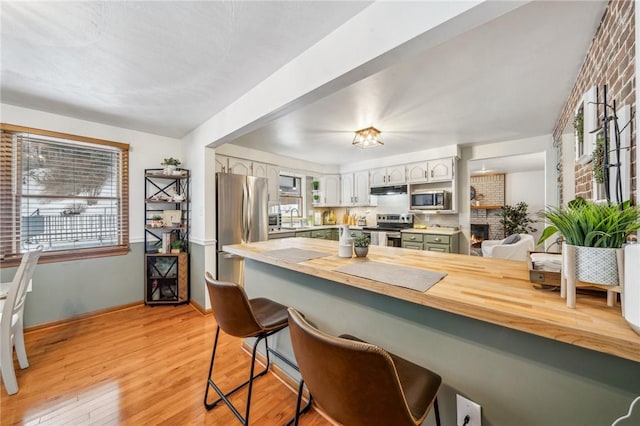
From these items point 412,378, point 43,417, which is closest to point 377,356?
point 412,378

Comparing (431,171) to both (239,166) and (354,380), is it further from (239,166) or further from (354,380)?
(354,380)

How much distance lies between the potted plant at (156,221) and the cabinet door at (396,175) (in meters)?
3.96

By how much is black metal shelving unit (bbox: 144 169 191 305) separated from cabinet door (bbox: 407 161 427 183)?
3738mm

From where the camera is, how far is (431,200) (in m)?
4.26

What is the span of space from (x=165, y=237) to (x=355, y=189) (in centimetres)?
372

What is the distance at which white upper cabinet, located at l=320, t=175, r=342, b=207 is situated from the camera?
5660mm

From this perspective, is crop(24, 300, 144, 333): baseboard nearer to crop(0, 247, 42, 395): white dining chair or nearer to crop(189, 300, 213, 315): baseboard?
crop(189, 300, 213, 315): baseboard

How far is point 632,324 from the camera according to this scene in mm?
619

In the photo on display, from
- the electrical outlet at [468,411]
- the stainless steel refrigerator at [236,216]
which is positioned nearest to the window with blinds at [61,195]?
the stainless steel refrigerator at [236,216]

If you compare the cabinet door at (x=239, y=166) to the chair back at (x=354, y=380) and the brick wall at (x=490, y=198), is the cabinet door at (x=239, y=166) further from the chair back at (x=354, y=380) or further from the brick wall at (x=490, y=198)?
the brick wall at (x=490, y=198)

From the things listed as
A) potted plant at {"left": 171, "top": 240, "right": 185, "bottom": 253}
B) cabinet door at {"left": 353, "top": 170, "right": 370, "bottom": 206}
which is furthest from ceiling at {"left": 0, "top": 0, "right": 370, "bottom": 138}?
cabinet door at {"left": 353, "top": 170, "right": 370, "bottom": 206}

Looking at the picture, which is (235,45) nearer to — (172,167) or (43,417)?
(172,167)

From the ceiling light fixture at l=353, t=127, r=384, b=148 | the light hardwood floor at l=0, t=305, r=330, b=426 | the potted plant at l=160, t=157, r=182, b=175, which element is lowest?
the light hardwood floor at l=0, t=305, r=330, b=426

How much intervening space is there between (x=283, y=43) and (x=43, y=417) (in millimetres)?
2848
